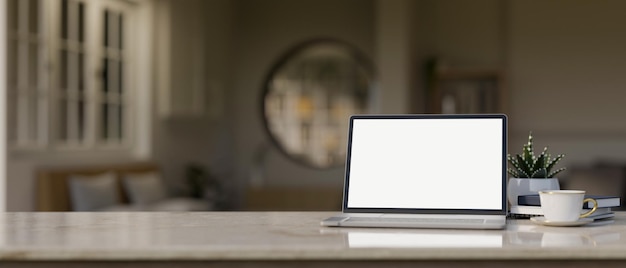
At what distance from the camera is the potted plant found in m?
2.22

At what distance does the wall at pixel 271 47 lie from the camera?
909 cm

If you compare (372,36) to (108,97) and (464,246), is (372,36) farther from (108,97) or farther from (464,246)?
(464,246)

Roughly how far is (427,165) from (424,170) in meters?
0.01

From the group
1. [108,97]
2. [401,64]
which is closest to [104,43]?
[108,97]

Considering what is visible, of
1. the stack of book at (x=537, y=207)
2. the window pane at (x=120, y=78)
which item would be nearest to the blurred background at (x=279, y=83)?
the window pane at (x=120, y=78)

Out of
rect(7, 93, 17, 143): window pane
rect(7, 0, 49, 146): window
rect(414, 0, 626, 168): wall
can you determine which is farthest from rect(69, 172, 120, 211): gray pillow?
rect(414, 0, 626, 168): wall

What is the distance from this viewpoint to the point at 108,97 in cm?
687

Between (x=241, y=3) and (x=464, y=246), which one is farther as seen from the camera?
(x=241, y=3)

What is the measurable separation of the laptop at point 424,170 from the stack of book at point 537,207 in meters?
0.11

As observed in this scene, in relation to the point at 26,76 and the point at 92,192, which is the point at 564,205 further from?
the point at 92,192

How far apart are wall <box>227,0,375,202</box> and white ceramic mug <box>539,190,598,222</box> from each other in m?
7.07

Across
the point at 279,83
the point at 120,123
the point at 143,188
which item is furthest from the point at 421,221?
the point at 279,83

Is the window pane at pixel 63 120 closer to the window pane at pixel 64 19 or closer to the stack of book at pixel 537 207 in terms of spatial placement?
the window pane at pixel 64 19

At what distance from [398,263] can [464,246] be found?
4.8 inches
